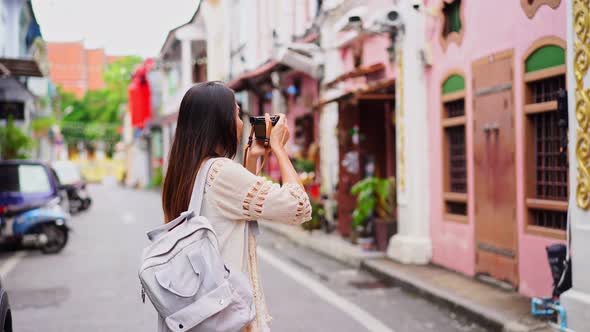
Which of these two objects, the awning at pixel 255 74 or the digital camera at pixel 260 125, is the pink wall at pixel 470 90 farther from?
the awning at pixel 255 74

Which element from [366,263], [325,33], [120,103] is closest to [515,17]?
[366,263]

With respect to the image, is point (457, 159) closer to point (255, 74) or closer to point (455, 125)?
point (455, 125)

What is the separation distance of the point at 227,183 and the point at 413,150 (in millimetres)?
8215

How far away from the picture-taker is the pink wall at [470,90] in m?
7.30

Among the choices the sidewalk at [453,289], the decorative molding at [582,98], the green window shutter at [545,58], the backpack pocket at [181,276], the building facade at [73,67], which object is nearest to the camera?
the backpack pocket at [181,276]

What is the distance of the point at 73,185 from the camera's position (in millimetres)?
24031

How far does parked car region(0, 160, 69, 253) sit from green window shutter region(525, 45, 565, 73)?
27.8 ft

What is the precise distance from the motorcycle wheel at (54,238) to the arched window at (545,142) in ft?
27.4

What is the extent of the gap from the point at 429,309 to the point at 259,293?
5.24 m

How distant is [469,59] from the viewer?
9039mm

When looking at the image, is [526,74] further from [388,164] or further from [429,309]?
[388,164]

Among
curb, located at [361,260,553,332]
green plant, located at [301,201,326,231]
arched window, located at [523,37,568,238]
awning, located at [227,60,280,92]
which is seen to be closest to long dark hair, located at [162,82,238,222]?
curb, located at [361,260,553,332]

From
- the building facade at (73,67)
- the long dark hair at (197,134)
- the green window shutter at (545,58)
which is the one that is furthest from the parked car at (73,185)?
the building facade at (73,67)

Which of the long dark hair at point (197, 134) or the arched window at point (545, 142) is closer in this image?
the long dark hair at point (197, 134)
